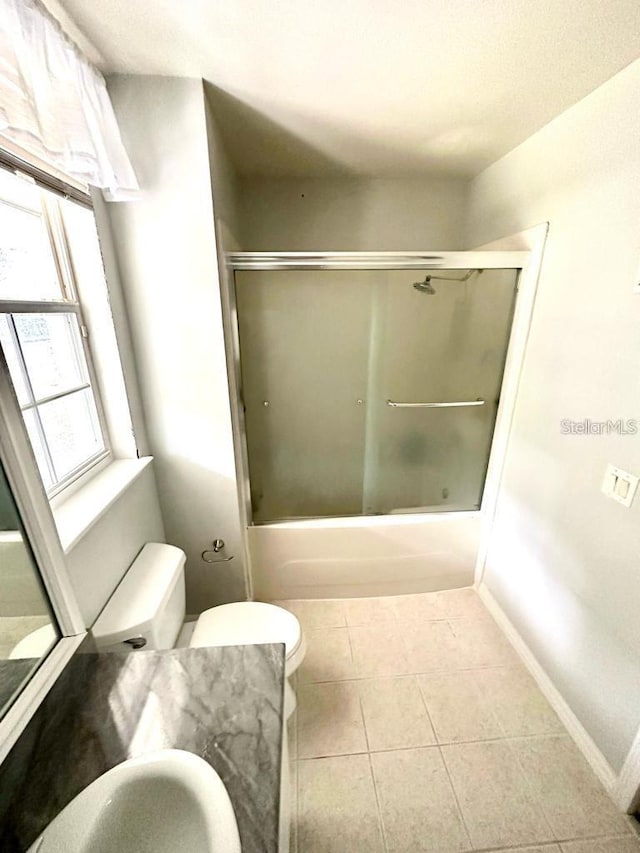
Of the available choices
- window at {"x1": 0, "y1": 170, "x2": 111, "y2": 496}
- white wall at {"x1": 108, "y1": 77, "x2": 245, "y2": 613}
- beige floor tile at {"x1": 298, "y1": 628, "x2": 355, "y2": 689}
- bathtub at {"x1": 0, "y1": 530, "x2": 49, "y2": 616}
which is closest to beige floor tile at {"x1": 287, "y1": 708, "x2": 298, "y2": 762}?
beige floor tile at {"x1": 298, "y1": 628, "x2": 355, "y2": 689}

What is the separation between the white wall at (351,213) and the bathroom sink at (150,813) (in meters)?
2.21

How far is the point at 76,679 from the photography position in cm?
78

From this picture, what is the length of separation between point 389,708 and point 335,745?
0.84 feet

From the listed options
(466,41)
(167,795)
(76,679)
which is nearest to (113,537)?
(76,679)

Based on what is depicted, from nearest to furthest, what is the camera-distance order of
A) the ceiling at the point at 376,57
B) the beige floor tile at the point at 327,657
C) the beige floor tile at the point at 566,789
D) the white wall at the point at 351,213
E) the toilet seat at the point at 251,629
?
the ceiling at the point at 376,57
the beige floor tile at the point at 566,789
the toilet seat at the point at 251,629
the beige floor tile at the point at 327,657
the white wall at the point at 351,213

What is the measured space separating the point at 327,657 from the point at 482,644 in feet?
2.50

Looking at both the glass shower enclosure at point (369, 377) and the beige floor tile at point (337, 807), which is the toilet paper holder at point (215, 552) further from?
the beige floor tile at point (337, 807)

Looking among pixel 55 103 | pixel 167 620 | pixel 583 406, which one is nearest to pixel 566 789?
pixel 583 406

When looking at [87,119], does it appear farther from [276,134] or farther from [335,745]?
[335,745]

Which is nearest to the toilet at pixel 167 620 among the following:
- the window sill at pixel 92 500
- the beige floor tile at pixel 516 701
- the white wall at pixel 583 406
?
the window sill at pixel 92 500

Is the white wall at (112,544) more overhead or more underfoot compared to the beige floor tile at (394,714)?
more overhead

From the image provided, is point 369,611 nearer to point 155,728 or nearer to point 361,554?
point 361,554

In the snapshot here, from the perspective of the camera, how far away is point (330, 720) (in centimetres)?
129

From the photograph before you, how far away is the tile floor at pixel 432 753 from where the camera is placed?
3.29 feet
